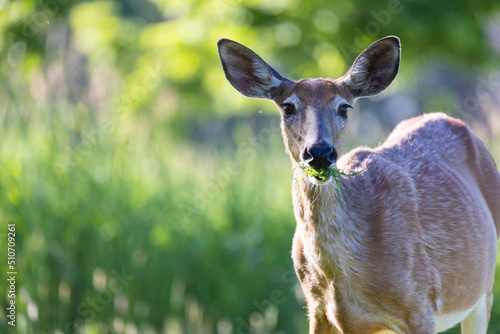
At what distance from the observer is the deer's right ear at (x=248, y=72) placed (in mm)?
4590

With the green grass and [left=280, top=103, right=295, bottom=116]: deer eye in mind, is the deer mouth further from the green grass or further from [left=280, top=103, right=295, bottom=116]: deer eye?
the green grass

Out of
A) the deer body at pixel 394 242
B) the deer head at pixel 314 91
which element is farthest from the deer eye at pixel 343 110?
the deer body at pixel 394 242

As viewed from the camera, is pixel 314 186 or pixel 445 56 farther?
pixel 445 56

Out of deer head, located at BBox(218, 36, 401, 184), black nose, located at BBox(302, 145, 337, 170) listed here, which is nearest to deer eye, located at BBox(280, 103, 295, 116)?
deer head, located at BBox(218, 36, 401, 184)

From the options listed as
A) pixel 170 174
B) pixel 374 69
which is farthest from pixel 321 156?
pixel 170 174

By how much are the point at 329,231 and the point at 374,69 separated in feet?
3.63

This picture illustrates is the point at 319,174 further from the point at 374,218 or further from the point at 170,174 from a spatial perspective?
the point at 170,174

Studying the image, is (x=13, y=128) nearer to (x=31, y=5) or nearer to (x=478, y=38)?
(x=31, y=5)

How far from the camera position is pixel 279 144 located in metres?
11.3

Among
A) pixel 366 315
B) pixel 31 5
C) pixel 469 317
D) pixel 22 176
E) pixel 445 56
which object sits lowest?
pixel 469 317

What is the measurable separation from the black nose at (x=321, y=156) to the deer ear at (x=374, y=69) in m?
0.87

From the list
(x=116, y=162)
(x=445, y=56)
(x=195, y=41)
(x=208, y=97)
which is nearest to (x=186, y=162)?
(x=116, y=162)

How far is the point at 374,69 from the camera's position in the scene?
15.3 feet

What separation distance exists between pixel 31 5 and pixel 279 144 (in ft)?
13.9
